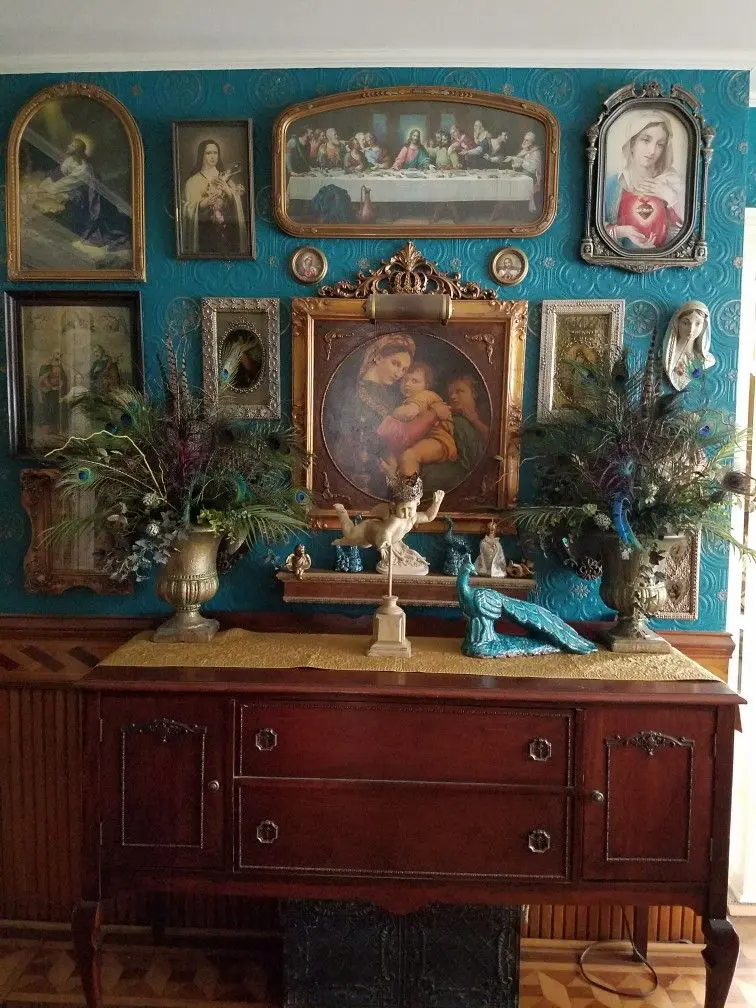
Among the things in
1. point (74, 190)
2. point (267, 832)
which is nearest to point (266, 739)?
point (267, 832)

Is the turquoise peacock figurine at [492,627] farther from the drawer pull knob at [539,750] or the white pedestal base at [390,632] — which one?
the drawer pull knob at [539,750]

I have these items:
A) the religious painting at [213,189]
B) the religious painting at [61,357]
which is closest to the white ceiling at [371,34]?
the religious painting at [213,189]

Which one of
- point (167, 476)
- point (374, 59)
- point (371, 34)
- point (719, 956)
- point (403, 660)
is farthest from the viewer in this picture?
point (374, 59)

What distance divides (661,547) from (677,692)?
0.62 metres

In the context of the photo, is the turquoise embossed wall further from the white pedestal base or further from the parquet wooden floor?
the parquet wooden floor

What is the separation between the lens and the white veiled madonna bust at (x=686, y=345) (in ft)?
9.34

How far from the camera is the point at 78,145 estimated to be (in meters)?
2.94

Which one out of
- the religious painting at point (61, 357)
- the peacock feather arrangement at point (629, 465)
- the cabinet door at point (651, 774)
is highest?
the religious painting at point (61, 357)

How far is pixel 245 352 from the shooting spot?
118 inches

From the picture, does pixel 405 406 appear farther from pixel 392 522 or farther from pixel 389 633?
pixel 389 633

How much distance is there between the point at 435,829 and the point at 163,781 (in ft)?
3.21

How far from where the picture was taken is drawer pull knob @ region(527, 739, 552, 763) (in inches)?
86.8

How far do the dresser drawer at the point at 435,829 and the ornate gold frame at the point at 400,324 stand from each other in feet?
3.87

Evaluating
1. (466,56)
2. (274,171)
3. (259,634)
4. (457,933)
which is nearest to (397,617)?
(259,634)
